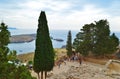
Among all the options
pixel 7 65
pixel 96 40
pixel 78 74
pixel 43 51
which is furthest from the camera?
pixel 96 40

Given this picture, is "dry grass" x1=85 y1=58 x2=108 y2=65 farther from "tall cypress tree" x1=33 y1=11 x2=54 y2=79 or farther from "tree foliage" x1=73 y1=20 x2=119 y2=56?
"tall cypress tree" x1=33 y1=11 x2=54 y2=79

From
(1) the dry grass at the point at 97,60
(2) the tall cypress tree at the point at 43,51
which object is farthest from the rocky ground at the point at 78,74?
(1) the dry grass at the point at 97,60

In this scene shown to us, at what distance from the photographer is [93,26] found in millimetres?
58031

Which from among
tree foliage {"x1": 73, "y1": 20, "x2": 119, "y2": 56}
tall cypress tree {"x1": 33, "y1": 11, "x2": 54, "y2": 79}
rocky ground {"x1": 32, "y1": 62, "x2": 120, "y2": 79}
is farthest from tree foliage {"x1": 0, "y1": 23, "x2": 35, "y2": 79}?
tree foliage {"x1": 73, "y1": 20, "x2": 119, "y2": 56}

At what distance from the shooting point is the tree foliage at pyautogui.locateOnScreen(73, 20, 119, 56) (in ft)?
185

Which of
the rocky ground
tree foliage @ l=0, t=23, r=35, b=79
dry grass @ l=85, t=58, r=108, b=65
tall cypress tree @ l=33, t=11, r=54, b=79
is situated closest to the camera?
tree foliage @ l=0, t=23, r=35, b=79

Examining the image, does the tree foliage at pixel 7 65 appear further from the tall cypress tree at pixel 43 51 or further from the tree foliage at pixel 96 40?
Answer: the tree foliage at pixel 96 40

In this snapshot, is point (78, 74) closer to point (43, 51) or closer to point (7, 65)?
point (43, 51)

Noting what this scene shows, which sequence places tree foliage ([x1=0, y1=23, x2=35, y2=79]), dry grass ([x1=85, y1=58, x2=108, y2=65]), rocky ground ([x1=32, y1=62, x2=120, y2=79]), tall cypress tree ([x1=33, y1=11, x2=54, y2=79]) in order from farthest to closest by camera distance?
dry grass ([x1=85, y1=58, x2=108, y2=65]) < rocky ground ([x1=32, y1=62, x2=120, y2=79]) < tall cypress tree ([x1=33, y1=11, x2=54, y2=79]) < tree foliage ([x1=0, y1=23, x2=35, y2=79])

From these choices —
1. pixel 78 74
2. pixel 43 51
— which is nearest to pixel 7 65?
pixel 43 51

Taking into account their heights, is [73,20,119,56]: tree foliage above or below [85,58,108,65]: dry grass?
above

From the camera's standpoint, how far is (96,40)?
57188 mm

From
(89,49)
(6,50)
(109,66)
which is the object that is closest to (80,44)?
(89,49)

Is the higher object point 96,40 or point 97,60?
point 96,40
